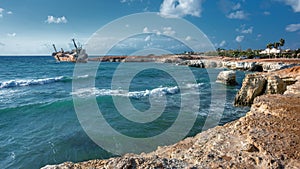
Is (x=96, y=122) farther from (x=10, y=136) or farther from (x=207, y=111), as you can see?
(x=207, y=111)

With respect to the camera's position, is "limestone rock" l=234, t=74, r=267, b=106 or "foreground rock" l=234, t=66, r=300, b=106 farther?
"limestone rock" l=234, t=74, r=267, b=106

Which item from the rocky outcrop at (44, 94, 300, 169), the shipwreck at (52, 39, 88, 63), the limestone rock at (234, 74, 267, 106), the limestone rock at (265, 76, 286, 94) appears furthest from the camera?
the shipwreck at (52, 39, 88, 63)

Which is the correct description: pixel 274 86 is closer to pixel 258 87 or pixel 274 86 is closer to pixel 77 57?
pixel 258 87

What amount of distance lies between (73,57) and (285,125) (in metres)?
89.8

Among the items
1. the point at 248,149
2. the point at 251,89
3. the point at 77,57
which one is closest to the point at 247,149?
the point at 248,149

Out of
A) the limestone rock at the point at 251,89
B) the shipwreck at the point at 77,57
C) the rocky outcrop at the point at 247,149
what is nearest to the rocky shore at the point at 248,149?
the rocky outcrop at the point at 247,149

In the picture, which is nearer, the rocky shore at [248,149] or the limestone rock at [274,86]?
the rocky shore at [248,149]

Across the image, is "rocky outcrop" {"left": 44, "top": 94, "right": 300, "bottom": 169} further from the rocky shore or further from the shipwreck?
the shipwreck

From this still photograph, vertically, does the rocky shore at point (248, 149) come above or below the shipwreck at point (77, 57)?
below

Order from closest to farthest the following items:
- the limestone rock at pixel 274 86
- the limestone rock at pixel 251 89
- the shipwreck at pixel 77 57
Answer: the limestone rock at pixel 274 86
the limestone rock at pixel 251 89
the shipwreck at pixel 77 57

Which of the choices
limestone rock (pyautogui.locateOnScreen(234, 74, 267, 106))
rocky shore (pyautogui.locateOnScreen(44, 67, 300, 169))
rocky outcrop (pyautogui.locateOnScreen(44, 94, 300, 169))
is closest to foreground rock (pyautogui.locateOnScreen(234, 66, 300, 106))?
limestone rock (pyautogui.locateOnScreen(234, 74, 267, 106))

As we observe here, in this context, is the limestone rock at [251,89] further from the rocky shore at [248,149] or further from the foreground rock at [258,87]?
the rocky shore at [248,149]

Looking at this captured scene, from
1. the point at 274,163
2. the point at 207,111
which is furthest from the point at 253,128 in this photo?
the point at 207,111

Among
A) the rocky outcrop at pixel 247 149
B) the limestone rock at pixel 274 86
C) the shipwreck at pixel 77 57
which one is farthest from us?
the shipwreck at pixel 77 57
